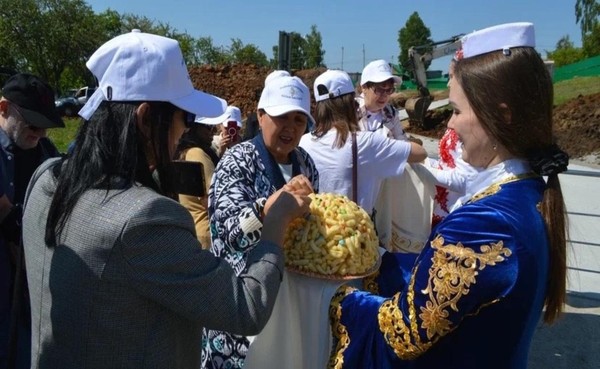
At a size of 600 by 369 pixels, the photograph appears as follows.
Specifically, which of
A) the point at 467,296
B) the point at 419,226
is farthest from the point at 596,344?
the point at 467,296

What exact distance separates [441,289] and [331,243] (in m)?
0.55

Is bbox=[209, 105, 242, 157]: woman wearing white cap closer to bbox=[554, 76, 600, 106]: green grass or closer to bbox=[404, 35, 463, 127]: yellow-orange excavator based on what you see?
bbox=[404, 35, 463, 127]: yellow-orange excavator

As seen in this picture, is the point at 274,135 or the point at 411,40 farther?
the point at 411,40

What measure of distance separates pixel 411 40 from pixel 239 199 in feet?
251

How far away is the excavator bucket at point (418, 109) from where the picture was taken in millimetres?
20781

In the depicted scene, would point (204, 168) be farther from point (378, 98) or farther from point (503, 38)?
point (503, 38)

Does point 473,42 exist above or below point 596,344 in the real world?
above

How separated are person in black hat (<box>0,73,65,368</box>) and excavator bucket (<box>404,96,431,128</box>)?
18.5 metres

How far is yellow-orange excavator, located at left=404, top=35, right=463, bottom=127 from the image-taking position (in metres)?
15.1

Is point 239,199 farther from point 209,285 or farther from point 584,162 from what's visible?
point 584,162

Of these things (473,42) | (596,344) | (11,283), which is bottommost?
(596,344)

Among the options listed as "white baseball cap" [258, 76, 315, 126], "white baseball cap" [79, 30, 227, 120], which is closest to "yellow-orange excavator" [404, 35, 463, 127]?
"white baseball cap" [258, 76, 315, 126]

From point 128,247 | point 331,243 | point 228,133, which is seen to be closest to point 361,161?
point 331,243

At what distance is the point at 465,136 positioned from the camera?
65.9 inches
